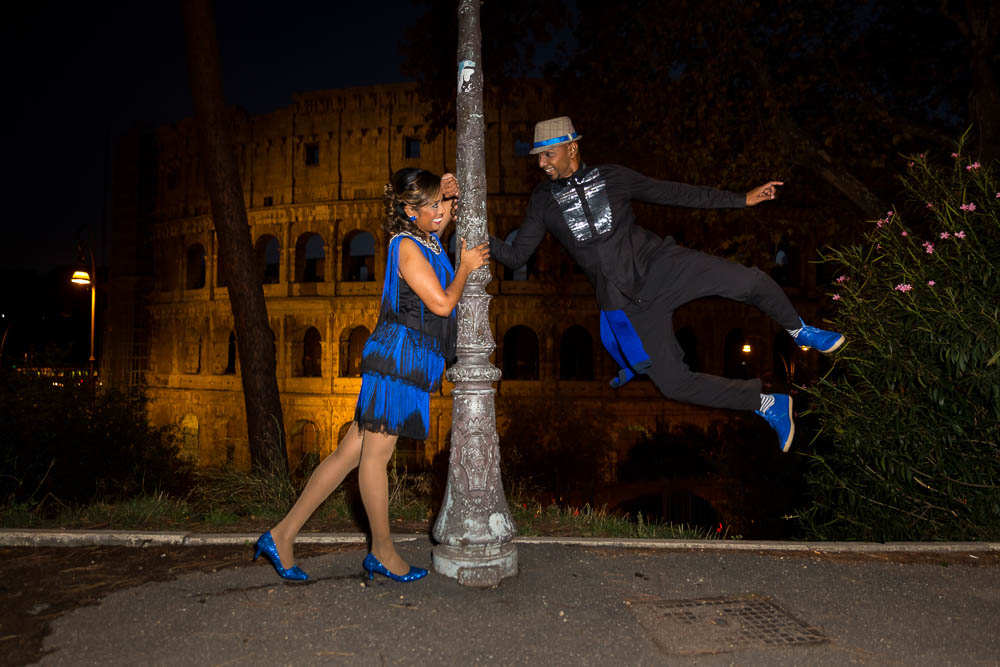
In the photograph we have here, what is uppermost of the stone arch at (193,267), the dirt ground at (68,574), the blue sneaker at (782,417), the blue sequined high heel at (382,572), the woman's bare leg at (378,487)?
the stone arch at (193,267)

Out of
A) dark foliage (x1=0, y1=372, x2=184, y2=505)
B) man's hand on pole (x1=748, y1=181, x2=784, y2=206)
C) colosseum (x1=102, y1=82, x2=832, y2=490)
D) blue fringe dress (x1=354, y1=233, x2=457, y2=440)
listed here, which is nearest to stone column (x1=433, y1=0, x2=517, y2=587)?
blue fringe dress (x1=354, y1=233, x2=457, y2=440)

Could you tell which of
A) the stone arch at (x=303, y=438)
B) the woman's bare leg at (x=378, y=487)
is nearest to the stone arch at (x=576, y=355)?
the stone arch at (x=303, y=438)

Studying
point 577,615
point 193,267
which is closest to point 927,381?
point 577,615

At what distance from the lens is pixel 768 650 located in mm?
2736

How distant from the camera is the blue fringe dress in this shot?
3.40 meters

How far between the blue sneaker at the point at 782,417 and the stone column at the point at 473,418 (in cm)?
149

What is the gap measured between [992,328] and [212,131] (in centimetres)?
936

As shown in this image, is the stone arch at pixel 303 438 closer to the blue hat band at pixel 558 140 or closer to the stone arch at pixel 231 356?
the stone arch at pixel 231 356

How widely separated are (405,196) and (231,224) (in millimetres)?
7173

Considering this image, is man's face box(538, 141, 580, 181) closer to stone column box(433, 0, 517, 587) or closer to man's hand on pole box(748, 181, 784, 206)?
stone column box(433, 0, 517, 587)

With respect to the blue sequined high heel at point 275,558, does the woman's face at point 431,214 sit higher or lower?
higher

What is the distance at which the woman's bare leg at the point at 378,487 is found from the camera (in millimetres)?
3393

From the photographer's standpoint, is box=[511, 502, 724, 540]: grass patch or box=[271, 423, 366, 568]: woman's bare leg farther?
box=[511, 502, 724, 540]: grass patch

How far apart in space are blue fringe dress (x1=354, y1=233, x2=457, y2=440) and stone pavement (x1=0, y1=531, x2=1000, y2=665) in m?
0.83
